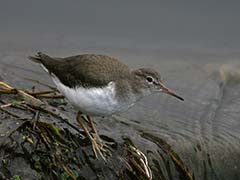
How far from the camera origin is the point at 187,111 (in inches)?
257

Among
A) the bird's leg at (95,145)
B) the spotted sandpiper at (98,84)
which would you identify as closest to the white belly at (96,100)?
the spotted sandpiper at (98,84)

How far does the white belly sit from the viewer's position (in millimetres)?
4805

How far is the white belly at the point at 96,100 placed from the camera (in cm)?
480

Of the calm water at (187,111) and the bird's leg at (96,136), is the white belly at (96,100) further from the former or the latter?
the calm water at (187,111)

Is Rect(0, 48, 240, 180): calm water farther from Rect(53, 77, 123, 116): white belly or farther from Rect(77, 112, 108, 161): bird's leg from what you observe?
Rect(53, 77, 123, 116): white belly

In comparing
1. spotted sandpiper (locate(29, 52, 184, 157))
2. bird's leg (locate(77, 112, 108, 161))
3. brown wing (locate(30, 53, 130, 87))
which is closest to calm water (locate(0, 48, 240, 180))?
bird's leg (locate(77, 112, 108, 161))

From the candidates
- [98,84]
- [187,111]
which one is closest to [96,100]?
[98,84]

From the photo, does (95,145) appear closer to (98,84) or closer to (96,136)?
(96,136)

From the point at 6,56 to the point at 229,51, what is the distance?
8.69ft

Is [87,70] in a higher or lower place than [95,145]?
higher

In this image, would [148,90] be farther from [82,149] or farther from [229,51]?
[229,51]

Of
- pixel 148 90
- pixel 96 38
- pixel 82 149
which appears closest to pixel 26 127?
pixel 82 149

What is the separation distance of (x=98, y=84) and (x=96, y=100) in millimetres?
162

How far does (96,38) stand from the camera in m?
7.62
